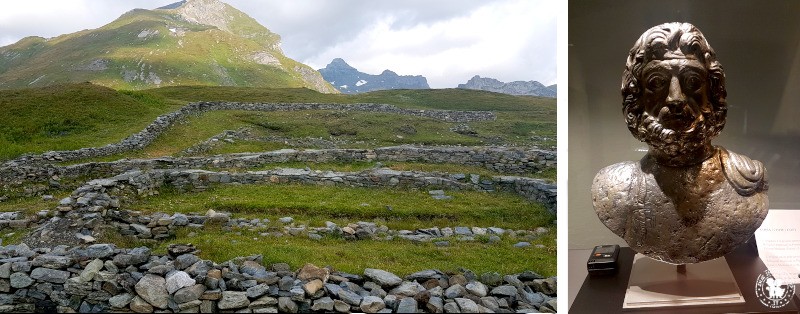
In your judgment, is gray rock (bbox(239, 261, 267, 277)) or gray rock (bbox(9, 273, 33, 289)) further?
gray rock (bbox(239, 261, 267, 277))

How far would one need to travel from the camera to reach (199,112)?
420 cm

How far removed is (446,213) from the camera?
4160 millimetres

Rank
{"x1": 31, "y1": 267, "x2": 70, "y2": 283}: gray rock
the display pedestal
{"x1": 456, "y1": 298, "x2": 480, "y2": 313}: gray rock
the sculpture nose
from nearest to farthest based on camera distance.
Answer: the sculpture nose, the display pedestal, {"x1": 31, "y1": 267, "x2": 70, "y2": 283}: gray rock, {"x1": 456, "y1": 298, "x2": 480, "y2": 313}: gray rock

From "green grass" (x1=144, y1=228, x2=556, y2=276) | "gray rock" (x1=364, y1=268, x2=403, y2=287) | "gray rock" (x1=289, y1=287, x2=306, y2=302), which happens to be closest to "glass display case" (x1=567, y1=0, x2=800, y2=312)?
"green grass" (x1=144, y1=228, x2=556, y2=276)

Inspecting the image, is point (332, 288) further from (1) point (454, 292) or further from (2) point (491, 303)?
(2) point (491, 303)

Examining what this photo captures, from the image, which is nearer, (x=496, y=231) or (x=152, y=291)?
(x=152, y=291)

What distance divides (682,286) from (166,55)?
3.57m

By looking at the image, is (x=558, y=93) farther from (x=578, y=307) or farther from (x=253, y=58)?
(x=253, y=58)

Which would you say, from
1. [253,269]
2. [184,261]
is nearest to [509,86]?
[253,269]

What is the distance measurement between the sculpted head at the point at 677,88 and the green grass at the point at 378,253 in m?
1.47

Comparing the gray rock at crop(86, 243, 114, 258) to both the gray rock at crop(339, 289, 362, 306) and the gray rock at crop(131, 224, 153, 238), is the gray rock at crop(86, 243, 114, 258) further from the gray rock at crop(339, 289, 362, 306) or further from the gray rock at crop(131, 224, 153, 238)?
the gray rock at crop(339, 289, 362, 306)

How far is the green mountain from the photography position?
3.96 m

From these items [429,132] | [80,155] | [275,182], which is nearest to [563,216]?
[429,132]

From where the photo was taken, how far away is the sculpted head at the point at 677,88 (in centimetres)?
267
